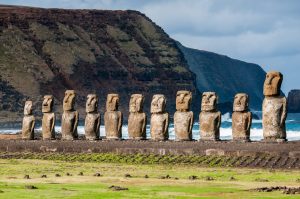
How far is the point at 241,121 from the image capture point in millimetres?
40562

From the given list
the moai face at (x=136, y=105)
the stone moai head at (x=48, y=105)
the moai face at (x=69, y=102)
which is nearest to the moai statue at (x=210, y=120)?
the moai face at (x=136, y=105)

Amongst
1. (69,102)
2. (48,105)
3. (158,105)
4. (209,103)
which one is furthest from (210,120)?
(48,105)

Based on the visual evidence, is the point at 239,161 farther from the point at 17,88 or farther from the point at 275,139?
the point at 17,88

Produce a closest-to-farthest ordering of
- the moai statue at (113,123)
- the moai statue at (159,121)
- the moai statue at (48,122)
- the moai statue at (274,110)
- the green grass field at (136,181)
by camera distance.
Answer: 1. the green grass field at (136,181)
2. the moai statue at (274,110)
3. the moai statue at (159,121)
4. the moai statue at (113,123)
5. the moai statue at (48,122)

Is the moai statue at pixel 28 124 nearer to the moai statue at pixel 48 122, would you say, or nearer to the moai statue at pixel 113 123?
the moai statue at pixel 48 122

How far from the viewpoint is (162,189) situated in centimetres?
2714

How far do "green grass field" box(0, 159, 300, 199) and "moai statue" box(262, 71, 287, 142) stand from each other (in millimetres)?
4093

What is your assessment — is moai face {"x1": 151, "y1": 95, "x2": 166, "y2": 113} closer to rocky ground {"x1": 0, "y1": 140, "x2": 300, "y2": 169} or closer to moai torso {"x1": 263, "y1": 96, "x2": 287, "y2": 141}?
rocky ground {"x1": 0, "y1": 140, "x2": 300, "y2": 169}

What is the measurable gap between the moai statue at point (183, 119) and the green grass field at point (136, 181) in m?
4.65

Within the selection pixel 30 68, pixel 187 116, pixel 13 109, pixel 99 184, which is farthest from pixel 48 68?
pixel 99 184

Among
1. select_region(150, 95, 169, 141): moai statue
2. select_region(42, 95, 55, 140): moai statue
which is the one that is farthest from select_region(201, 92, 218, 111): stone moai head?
select_region(42, 95, 55, 140): moai statue

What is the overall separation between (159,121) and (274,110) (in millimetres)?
5602

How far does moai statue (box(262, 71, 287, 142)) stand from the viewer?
39.1 meters

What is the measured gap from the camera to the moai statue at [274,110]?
39.1 metres
